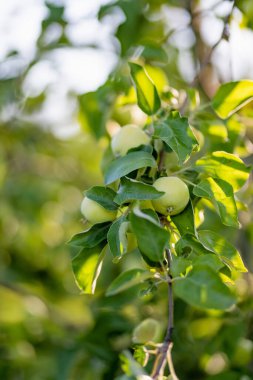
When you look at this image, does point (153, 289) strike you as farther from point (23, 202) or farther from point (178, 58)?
point (23, 202)

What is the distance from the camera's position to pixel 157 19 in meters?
1.66

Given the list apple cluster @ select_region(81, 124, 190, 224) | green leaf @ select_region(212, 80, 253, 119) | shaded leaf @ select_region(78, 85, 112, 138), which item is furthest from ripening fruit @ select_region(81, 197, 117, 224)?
shaded leaf @ select_region(78, 85, 112, 138)

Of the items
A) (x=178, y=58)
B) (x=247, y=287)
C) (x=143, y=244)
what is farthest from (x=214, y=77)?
(x=143, y=244)

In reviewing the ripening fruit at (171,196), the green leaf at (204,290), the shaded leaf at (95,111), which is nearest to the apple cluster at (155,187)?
the ripening fruit at (171,196)

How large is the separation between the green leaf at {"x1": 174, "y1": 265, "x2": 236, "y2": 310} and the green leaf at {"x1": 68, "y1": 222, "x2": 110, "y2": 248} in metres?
0.16

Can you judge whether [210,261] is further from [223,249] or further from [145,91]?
[145,91]

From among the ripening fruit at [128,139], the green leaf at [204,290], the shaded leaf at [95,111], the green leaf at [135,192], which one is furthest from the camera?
the shaded leaf at [95,111]

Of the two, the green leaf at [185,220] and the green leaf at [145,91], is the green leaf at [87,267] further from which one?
the green leaf at [145,91]

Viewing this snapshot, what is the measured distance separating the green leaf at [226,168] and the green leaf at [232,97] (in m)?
0.13


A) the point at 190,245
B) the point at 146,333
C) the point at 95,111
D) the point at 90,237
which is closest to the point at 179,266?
the point at 190,245

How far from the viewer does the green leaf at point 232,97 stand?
3.24 ft

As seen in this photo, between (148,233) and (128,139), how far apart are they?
239 mm

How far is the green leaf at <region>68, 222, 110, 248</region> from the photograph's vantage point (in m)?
0.88

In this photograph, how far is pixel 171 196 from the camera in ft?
2.74
